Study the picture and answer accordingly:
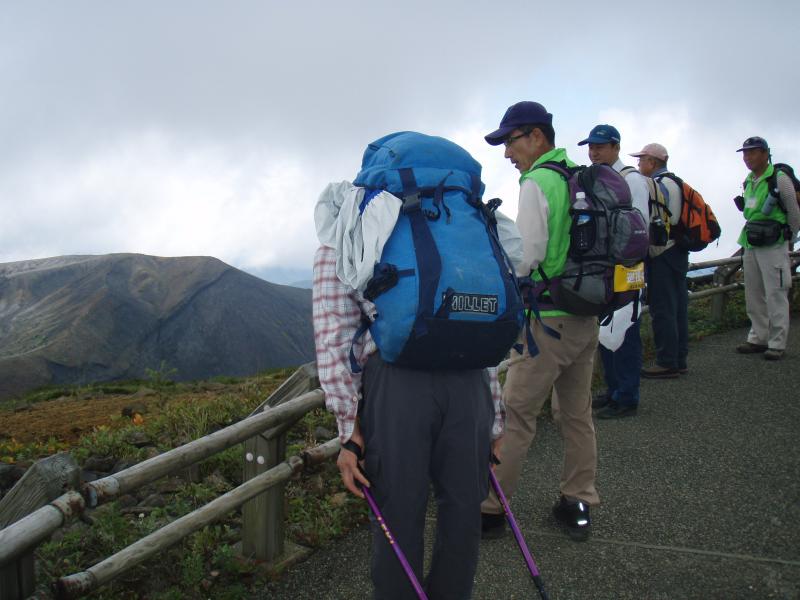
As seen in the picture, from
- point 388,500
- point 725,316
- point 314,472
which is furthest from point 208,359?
point 388,500

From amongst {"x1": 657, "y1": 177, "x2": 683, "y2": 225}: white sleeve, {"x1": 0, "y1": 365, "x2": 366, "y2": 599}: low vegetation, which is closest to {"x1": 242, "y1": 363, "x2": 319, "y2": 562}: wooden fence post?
{"x1": 0, "y1": 365, "x2": 366, "y2": 599}: low vegetation

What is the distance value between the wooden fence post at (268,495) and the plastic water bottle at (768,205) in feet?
18.5

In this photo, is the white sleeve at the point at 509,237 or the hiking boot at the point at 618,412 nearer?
the white sleeve at the point at 509,237

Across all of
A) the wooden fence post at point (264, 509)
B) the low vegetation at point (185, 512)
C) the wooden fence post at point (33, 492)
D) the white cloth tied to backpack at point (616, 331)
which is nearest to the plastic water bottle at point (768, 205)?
the white cloth tied to backpack at point (616, 331)

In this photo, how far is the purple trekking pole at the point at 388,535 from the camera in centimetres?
207

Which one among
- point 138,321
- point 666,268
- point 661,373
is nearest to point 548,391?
A: point 666,268

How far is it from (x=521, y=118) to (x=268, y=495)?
7.74 ft

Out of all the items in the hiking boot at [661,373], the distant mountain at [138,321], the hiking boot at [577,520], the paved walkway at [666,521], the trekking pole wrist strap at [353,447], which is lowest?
the distant mountain at [138,321]

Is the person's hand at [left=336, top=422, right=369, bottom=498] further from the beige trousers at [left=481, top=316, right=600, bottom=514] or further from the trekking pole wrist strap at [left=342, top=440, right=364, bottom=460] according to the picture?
the beige trousers at [left=481, top=316, right=600, bottom=514]

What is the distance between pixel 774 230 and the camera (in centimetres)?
678

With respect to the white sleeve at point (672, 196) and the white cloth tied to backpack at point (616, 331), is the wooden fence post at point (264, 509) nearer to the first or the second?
the white cloth tied to backpack at point (616, 331)

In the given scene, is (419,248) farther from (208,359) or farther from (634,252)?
(208,359)

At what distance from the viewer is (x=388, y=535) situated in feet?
6.84

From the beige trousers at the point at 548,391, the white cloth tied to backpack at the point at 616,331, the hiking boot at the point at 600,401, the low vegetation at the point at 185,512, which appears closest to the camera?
the low vegetation at the point at 185,512
